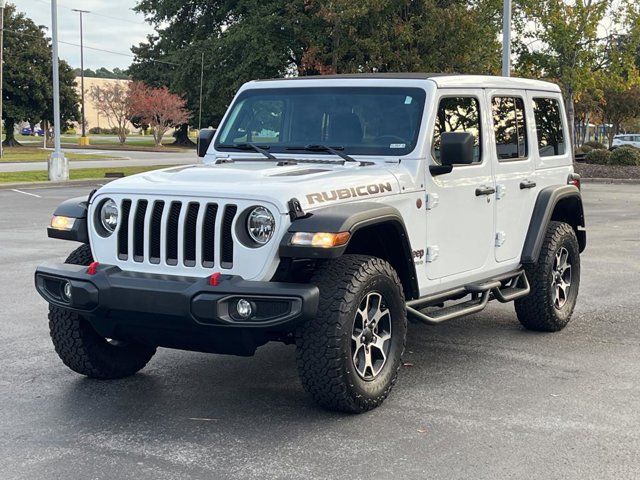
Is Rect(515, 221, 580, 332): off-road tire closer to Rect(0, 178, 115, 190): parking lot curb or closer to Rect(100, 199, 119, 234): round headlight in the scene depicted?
Rect(100, 199, 119, 234): round headlight

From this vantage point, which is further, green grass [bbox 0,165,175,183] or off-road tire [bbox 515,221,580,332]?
green grass [bbox 0,165,175,183]

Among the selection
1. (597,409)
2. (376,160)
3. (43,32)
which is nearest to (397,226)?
(376,160)

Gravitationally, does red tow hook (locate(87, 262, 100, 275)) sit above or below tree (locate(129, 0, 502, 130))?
below

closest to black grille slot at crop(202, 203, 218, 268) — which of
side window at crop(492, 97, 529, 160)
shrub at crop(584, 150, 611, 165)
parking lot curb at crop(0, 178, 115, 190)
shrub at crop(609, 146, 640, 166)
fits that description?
side window at crop(492, 97, 529, 160)

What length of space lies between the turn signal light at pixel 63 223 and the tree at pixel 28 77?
5443 centimetres

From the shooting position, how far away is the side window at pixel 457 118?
6.10m

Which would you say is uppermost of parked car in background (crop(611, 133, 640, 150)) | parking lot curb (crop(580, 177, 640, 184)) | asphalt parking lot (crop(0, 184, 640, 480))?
parked car in background (crop(611, 133, 640, 150))

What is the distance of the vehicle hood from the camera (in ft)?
16.2

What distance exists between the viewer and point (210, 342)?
500 cm

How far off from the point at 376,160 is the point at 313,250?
4.48ft

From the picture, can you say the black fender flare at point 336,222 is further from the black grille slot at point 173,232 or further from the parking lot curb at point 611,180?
the parking lot curb at point 611,180

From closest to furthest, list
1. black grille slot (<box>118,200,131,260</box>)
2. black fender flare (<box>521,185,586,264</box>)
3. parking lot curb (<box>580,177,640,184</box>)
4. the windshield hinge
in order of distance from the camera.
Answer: the windshield hinge → black grille slot (<box>118,200,131,260</box>) → black fender flare (<box>521,185,586,264</box>) → parking lot curb (<box>580,177,640,184</box>)

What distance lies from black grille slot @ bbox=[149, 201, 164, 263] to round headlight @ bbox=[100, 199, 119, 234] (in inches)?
12.3

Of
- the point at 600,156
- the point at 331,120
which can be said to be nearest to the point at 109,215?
the point at 331,120
